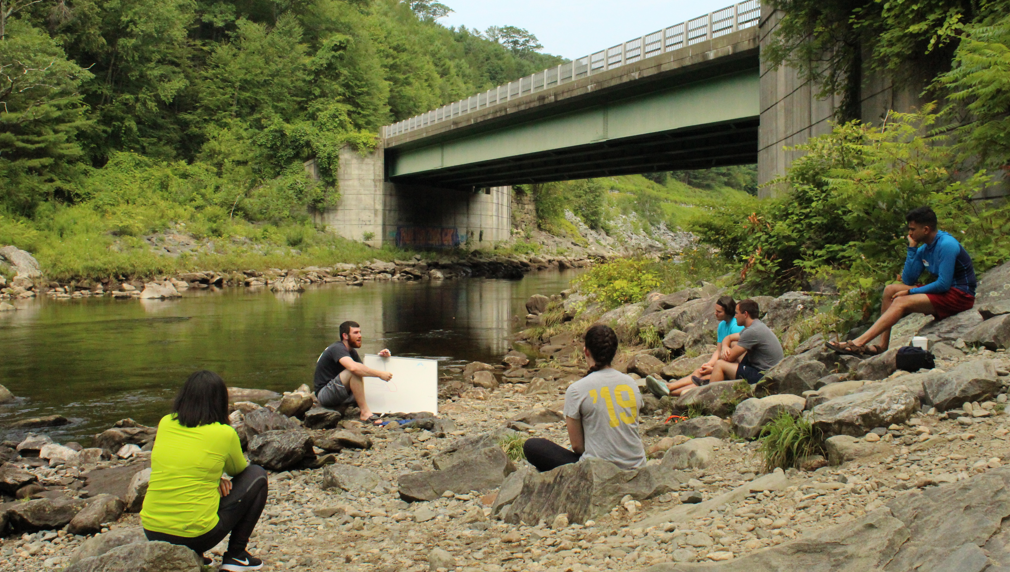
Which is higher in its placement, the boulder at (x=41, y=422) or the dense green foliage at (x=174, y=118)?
the dense green foliage at (x=174, y=118)

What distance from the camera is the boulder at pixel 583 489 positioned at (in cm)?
518

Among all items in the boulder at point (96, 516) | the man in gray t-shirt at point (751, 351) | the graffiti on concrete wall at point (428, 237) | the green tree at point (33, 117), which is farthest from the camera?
the graffiti on concrete wall at point (428, 237)

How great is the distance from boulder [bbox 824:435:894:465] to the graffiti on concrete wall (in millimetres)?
47375

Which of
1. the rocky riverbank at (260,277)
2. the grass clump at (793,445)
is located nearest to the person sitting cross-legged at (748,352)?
the grass clump at (793,445)

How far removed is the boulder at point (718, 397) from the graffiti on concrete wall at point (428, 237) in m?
43.8

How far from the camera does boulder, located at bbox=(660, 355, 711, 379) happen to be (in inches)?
459

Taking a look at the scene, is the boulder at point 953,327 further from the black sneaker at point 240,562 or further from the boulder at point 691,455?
the black sneaker at point 240,562

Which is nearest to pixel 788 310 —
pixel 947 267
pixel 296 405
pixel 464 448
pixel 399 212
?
pixel 947 267

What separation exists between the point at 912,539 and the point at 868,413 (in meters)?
2.06

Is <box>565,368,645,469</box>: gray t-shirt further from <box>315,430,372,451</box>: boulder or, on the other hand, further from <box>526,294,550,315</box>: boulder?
<box>526,294,550,315</box>: boulder

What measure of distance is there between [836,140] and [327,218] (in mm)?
40643

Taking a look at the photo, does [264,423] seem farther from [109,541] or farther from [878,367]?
[878,367]

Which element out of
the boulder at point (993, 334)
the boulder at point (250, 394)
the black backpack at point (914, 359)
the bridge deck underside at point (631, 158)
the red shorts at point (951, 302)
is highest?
the bridge deck underside at point (631, 158)

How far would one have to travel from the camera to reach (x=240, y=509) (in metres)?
5.12
